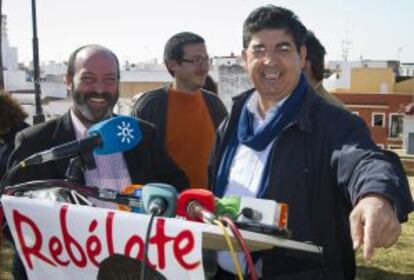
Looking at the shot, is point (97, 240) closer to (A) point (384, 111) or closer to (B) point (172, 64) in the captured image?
(B) point (172, 64)

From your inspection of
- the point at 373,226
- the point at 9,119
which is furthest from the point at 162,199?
the point at 9,119

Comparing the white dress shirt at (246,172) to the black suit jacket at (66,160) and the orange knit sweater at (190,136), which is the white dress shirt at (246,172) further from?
the orange knit sweater at (190,136)

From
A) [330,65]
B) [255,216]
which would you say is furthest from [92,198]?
[330,65]

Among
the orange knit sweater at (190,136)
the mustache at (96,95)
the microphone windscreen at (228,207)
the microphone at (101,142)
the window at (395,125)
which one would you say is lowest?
the window at (395,125)

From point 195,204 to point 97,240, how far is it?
28 cm

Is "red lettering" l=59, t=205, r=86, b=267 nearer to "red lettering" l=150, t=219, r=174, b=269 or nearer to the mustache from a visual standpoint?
"red lettering" l=150, t=219, r=174, b=269

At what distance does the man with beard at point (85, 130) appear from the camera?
253 centimetres

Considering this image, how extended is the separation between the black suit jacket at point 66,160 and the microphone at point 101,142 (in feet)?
1.86

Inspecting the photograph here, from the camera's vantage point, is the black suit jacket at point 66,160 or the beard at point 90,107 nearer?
the black suit jacket at point 66,160

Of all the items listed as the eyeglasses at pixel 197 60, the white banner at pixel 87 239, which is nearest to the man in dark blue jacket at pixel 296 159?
the white banner at pixel 87 239

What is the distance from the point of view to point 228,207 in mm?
1674

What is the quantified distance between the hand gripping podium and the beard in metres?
1.00

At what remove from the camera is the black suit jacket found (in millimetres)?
2502

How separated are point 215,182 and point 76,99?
0.73m
